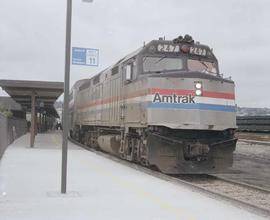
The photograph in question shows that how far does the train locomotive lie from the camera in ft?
55.7

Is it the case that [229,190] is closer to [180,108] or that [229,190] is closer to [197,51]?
[180,108]

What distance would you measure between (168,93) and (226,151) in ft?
8.48

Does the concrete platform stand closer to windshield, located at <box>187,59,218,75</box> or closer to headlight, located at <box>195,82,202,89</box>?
headlight, located at <box>195,82,202,89</box>

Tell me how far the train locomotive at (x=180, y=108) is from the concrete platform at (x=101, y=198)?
1.27 meters

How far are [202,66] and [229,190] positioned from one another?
15.8 feet

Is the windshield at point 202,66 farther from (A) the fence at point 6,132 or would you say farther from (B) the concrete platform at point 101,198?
(A) the fence at point 6,132

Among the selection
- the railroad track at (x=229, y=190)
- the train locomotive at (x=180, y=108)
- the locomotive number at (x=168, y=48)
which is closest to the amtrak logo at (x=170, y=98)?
the train locomotive at (x=180, y=108)

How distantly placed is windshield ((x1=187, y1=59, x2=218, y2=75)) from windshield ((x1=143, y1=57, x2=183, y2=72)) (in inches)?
14.1

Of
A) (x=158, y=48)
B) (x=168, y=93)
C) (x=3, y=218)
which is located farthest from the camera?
(x=158, y=48)

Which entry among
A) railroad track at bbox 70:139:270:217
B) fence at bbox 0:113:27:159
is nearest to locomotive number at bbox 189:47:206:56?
railroad track at bbox 70:139:270:217

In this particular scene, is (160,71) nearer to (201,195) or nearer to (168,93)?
(168,93)

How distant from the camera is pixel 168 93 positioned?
16969mm

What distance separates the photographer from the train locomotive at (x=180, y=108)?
16969mm

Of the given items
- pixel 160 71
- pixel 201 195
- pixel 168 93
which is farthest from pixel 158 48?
pixel 201 195
